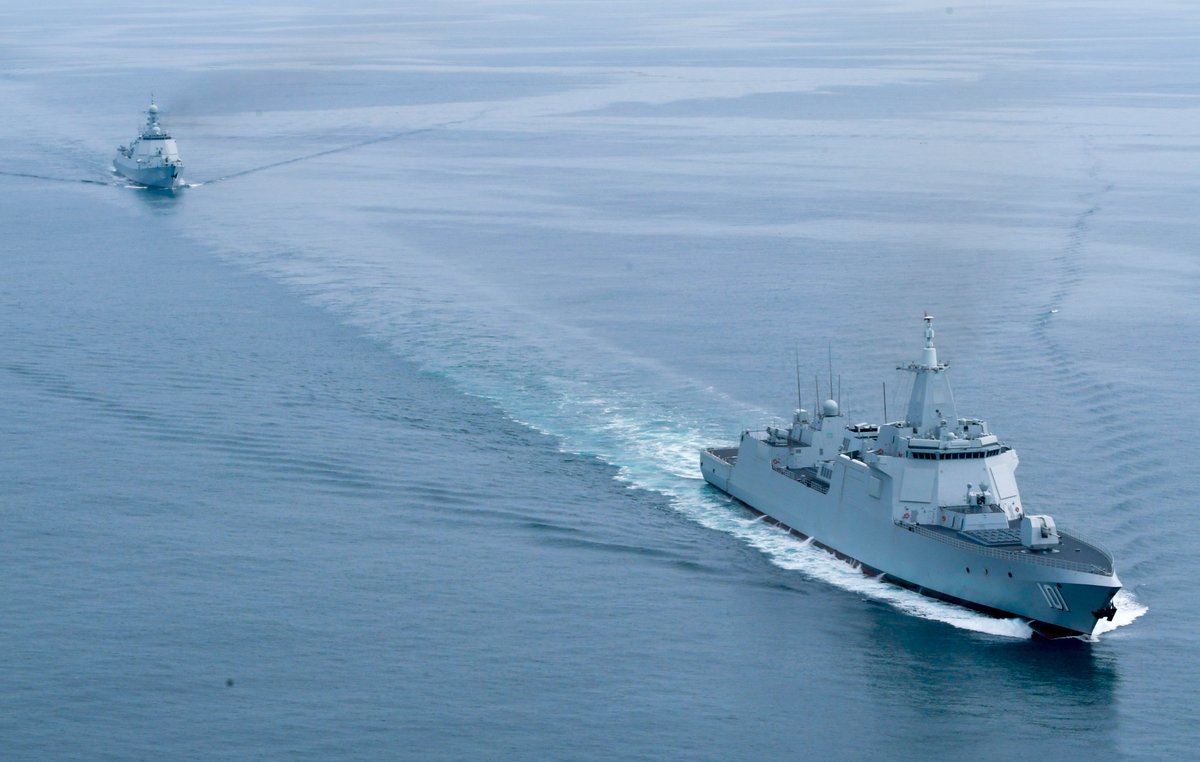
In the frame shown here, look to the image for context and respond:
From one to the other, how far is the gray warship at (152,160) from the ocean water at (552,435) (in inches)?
87.5

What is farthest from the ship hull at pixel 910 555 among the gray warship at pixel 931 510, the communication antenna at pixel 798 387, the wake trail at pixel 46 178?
the wake trail at pixel 46 178

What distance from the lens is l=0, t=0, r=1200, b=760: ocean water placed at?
38.7 metres

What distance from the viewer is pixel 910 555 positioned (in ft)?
154

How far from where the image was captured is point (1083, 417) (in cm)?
5941

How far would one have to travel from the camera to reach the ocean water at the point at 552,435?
127 feet

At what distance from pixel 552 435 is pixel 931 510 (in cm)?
1630

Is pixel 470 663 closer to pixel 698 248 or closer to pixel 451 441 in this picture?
pixel 451 441

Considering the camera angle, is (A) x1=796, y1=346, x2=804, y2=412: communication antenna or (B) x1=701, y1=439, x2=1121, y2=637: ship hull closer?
(B) x1=701, y1=439, x2=1121, y2=637: ship hull

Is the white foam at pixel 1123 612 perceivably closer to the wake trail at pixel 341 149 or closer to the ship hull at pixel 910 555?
the ship hull at pixel 910 555

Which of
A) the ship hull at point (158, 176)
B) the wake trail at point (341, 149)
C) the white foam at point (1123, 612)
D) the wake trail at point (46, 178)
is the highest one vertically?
the wake trail at point (341, 149)

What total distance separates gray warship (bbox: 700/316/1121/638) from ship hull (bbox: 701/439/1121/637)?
0.12 feet

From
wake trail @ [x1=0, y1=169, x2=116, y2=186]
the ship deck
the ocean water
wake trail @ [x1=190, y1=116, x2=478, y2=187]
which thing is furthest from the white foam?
wake trail @ [x1=0, y1=169, x2=116, y2=186]

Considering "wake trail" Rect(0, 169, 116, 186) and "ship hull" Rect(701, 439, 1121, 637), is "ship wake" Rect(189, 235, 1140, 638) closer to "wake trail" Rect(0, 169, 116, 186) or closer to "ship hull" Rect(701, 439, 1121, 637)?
"ship hull" Rect(701, 439, 1121, 637)

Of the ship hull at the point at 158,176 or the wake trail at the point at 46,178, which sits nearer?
the ship hull at the point at 158,176
